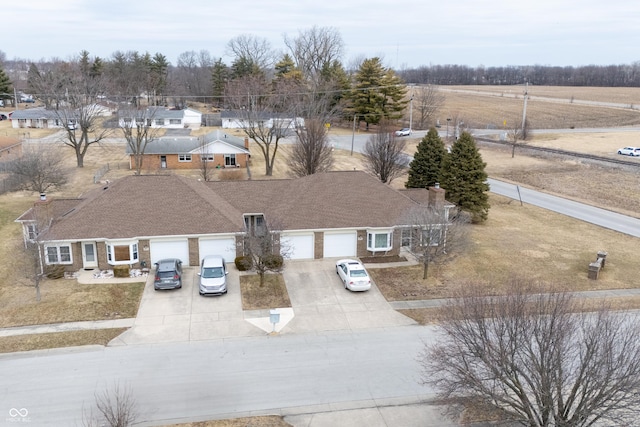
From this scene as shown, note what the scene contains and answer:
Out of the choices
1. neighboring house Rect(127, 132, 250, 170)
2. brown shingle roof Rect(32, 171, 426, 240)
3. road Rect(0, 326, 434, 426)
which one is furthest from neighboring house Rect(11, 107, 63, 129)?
road Rect(0, 326, 434, 426)

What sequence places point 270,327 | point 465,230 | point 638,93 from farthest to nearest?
point 638,93
point 465,230
point 270,327

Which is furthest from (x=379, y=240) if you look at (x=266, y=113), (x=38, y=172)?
(x=266, y=113)

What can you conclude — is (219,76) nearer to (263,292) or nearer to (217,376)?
(263,292)

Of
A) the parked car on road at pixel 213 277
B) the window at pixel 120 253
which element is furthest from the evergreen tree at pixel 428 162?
the window at pixel 120 253

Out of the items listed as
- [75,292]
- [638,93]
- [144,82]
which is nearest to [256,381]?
[75,292]

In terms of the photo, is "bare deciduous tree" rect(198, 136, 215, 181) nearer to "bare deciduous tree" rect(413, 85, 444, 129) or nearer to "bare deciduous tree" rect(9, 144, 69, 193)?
"bare deciduous tree" rect(9, 144, 69, 193)

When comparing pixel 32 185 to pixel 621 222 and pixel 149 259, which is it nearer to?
pixel 149 259

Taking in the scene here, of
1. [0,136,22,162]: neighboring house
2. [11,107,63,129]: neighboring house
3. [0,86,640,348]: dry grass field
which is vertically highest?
[11,107,63,129]: neighboring house
